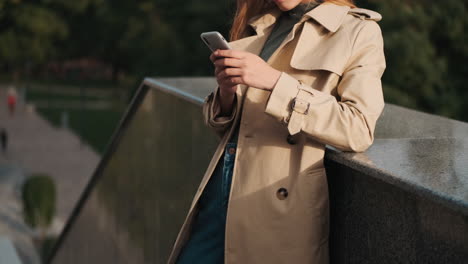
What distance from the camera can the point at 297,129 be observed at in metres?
1.91

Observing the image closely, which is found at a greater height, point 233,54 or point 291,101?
point 233,54

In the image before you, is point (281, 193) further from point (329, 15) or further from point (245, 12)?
point (245, 12)

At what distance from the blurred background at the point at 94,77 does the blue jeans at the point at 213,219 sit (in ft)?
4.16

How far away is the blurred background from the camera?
15.0 m

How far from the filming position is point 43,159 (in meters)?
22.6

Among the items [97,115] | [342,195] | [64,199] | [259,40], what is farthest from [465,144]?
[97,115]

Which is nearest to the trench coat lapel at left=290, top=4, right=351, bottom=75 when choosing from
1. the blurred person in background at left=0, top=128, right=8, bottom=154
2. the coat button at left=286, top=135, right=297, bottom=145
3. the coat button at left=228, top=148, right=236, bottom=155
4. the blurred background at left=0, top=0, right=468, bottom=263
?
the coat button at left=286, top=135, right=297, bottom=145

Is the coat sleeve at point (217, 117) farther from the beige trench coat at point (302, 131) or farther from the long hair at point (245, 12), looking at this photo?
the long hair at point (245, 12)

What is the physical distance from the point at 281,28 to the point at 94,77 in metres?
45.4

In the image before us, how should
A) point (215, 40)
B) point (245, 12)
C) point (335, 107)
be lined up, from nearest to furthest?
point (335, 107) < point (215, 40) < point (245, 12)

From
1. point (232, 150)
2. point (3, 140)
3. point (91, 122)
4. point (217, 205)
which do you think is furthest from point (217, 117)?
point (91, 122)

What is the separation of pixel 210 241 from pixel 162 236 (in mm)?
2012

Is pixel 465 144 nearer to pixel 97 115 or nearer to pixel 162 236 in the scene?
pixel 162 236

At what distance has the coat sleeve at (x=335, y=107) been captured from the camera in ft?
6.23
